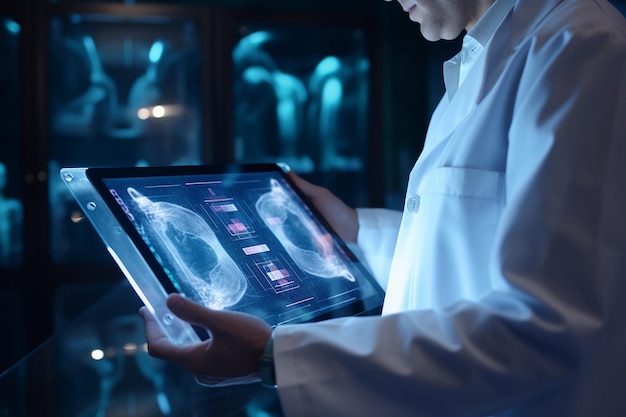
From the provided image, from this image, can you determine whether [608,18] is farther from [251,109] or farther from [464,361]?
[251,109]

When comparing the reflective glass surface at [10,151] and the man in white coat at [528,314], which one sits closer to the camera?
the man in white coat at [528,314]

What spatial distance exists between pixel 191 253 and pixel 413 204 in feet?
1.01

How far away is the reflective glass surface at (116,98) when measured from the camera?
265 cm

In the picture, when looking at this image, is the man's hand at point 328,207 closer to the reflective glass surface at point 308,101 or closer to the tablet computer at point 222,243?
the tablet computer at point 222,243

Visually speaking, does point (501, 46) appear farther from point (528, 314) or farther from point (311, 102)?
point (311, 102)

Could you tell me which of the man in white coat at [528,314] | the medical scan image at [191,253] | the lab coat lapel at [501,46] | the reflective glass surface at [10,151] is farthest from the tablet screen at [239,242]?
the reflective glass surface at [10,151]

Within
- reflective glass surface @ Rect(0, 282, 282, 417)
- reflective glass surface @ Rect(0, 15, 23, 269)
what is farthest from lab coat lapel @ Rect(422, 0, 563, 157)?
reflective glass surface @ Rect(0, 15, 23, 269)

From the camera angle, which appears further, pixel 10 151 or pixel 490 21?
pixel 10 151

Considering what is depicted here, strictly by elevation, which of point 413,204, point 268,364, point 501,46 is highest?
point 501,46

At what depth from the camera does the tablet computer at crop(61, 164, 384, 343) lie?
717 mm

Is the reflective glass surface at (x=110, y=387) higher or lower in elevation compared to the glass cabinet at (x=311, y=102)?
lower

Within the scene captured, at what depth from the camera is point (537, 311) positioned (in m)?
0.58

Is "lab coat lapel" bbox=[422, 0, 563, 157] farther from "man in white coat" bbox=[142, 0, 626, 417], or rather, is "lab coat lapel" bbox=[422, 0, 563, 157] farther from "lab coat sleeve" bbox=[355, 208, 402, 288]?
"lab coat sleeve" bbox=[355, 208, 402, 288]

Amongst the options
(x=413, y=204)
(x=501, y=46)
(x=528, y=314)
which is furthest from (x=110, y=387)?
(x=501, y=46)
